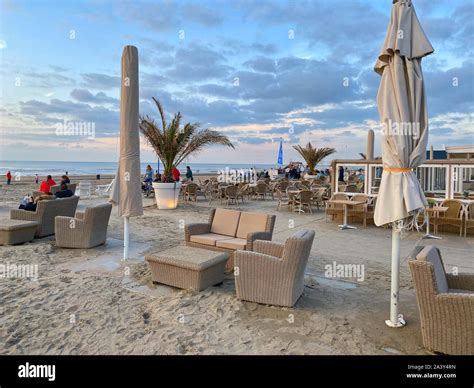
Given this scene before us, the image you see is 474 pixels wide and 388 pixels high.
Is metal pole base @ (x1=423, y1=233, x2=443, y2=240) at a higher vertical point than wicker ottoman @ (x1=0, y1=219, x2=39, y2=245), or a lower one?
lower

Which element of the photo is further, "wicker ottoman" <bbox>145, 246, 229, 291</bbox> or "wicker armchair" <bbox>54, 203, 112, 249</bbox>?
"wicker armchair" <bbox>54, 203, 112, 249</bbox>

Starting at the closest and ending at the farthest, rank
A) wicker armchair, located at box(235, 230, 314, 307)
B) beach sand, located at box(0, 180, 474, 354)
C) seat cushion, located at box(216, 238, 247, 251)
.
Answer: beach sand, located at box(0, 180, 474, 354) → wicker armchair, located at box(235, 230, 314, 307) → seat cushion, located at box(216, 238, 247, 251)

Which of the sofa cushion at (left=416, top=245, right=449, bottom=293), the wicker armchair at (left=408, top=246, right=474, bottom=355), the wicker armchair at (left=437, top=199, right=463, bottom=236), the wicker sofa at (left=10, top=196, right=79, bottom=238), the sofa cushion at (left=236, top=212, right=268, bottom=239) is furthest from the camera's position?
the wicker armchair at (left=437, top=199, right=463, bottom=236)

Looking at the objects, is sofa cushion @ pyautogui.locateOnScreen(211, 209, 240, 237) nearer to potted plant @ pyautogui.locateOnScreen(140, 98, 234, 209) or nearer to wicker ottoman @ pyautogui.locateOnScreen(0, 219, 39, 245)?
wicker ottoman @ pyautogui.locateOnScreen(0, 219, 39, 245)

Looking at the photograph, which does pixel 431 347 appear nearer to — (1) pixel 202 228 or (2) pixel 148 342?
(2) pixel 148 342

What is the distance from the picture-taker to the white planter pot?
37.0 feet

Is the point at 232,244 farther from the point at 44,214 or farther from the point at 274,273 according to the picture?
the point at 44,214

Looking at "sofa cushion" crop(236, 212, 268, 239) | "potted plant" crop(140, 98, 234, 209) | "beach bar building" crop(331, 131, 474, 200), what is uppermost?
"potted plant" crop(140, 98, 234, 209)

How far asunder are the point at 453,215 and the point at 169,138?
8778 millimetres

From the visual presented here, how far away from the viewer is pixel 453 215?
759cm

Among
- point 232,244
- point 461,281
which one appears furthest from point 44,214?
point 461,281

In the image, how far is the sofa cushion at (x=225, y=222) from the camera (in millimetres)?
5191

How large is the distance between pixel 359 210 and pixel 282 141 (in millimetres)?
17391

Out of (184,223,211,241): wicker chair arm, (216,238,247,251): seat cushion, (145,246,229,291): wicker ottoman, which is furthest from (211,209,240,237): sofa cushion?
(145,246,229,291): wicker ottoman
